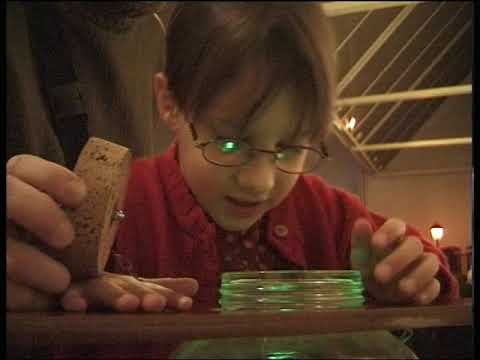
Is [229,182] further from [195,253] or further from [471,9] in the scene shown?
[471,9]

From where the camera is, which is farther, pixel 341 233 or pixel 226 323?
pixel 341 233

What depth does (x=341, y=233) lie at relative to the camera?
0.35 m

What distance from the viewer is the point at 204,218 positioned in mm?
329

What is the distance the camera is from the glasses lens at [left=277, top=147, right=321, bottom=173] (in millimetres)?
317

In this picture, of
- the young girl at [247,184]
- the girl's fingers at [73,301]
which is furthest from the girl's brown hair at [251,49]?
the girl's fingers at [73,301]

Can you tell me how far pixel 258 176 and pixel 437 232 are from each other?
11cm

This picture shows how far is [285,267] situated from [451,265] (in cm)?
10

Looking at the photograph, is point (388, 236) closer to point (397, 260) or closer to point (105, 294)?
point (397, 260)

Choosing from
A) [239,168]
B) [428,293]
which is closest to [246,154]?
[239,168]

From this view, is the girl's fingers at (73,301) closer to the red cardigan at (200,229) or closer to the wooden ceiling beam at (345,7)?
the red cardigan at (200,229)

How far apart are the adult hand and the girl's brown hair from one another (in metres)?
0.08

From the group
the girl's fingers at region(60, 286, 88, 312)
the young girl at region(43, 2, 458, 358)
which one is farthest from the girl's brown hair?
the girl's fingers at region(60, 286, 88, 312)

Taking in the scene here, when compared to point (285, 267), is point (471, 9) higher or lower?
higher

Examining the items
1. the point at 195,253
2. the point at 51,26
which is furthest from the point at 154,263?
the point at 51,26
